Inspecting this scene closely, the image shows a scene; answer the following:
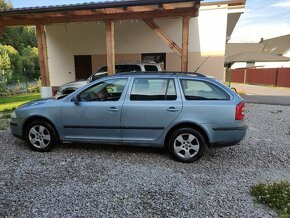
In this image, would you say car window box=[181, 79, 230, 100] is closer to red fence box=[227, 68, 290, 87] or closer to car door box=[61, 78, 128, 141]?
car door box=[61, 78, 128, 141]

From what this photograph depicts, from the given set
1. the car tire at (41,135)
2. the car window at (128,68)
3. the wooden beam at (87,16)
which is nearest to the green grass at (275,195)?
the car tire at (41,135)

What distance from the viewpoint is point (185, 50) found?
811 cm

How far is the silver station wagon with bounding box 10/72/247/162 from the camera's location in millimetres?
4633

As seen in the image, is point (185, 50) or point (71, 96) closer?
point (71, 96)

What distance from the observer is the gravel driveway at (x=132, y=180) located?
325cm

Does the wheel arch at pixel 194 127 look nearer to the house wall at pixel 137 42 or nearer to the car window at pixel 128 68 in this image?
the car window at pixel 128 68

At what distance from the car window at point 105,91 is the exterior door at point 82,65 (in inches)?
408

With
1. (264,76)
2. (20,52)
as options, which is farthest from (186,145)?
(20,52)

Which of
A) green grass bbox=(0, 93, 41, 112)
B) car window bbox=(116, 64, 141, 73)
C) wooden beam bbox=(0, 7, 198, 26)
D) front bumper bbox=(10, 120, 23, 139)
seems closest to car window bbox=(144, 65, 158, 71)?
car window bbox=(116, 64, 141, 73)

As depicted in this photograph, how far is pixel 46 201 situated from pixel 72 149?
2097 mm

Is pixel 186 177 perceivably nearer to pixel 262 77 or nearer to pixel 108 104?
pixel 108 104

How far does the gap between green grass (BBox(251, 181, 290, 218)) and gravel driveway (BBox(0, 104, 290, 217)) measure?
129mm

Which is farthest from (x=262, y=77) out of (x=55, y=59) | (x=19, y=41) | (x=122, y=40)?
(x=19, y=41)

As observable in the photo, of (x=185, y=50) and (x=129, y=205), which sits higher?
(x=185, y=50)
